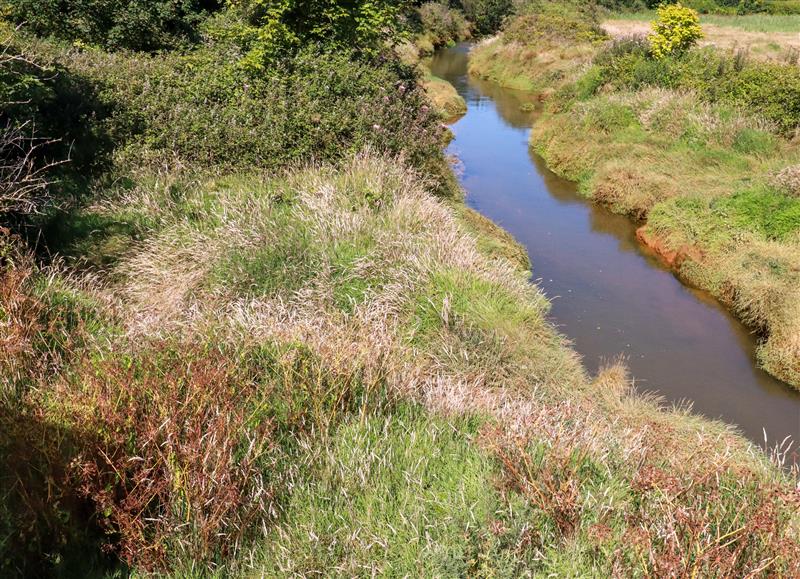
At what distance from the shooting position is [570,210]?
1552cm

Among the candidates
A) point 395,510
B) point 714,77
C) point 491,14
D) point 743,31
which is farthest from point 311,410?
point 491,14

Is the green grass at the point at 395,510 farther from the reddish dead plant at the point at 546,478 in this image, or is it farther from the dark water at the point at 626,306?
the dark water at the point at 626,306

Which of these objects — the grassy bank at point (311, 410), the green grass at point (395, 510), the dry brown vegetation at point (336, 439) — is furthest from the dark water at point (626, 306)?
the green grass at point (395, 510)

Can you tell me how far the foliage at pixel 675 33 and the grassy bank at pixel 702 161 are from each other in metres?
0.56

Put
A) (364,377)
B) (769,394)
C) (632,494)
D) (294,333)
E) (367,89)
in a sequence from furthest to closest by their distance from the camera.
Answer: (367,89) < (769,394) < (294,333) < (364,377) < (632,494)

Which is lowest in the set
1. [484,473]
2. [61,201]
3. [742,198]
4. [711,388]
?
[61,201]

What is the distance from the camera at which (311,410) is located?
457cm

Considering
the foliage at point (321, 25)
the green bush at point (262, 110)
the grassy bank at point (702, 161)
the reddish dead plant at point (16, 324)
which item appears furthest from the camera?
the foliage at point (321, 25)

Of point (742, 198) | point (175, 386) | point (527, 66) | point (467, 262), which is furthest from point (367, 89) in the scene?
point (527, 66)

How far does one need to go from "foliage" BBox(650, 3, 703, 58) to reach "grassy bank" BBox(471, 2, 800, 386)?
0.56m

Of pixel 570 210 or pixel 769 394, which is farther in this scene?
pixel 570 210

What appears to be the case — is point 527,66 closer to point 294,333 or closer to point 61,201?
point 61,201

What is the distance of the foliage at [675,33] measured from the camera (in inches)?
829

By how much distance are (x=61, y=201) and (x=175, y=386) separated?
531 centimetres
